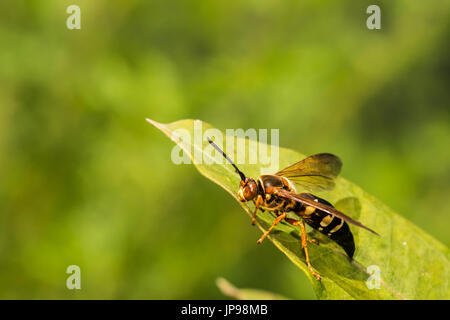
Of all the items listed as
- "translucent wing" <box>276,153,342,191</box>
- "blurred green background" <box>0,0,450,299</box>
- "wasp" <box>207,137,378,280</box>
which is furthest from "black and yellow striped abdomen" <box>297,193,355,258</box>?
"blurred green background" <box>0,0,450,299</box>

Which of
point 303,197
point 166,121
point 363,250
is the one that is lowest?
point 363,250

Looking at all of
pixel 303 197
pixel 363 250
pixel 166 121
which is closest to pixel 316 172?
pixel 303 197

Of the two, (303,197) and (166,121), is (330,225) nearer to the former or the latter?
(303,197)

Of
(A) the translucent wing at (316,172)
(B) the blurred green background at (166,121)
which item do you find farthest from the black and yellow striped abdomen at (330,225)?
(B) the blurred green background at (166,121)

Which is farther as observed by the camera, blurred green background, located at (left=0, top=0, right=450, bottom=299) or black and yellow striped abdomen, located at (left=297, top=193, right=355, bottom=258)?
blurred green background, located at (left=0, top=0, right=450, bottom=299)

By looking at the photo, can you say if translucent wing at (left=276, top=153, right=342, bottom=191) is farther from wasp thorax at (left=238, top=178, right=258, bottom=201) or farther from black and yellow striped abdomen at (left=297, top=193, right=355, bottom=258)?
wasp thorax at (left=238, top=178, right=258, bottom=201)

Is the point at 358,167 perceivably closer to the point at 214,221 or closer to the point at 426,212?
the point at 426,212

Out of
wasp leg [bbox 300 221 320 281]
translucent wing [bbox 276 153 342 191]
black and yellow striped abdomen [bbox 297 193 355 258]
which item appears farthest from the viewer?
translucent wing [bbox 276 153 342 191]
